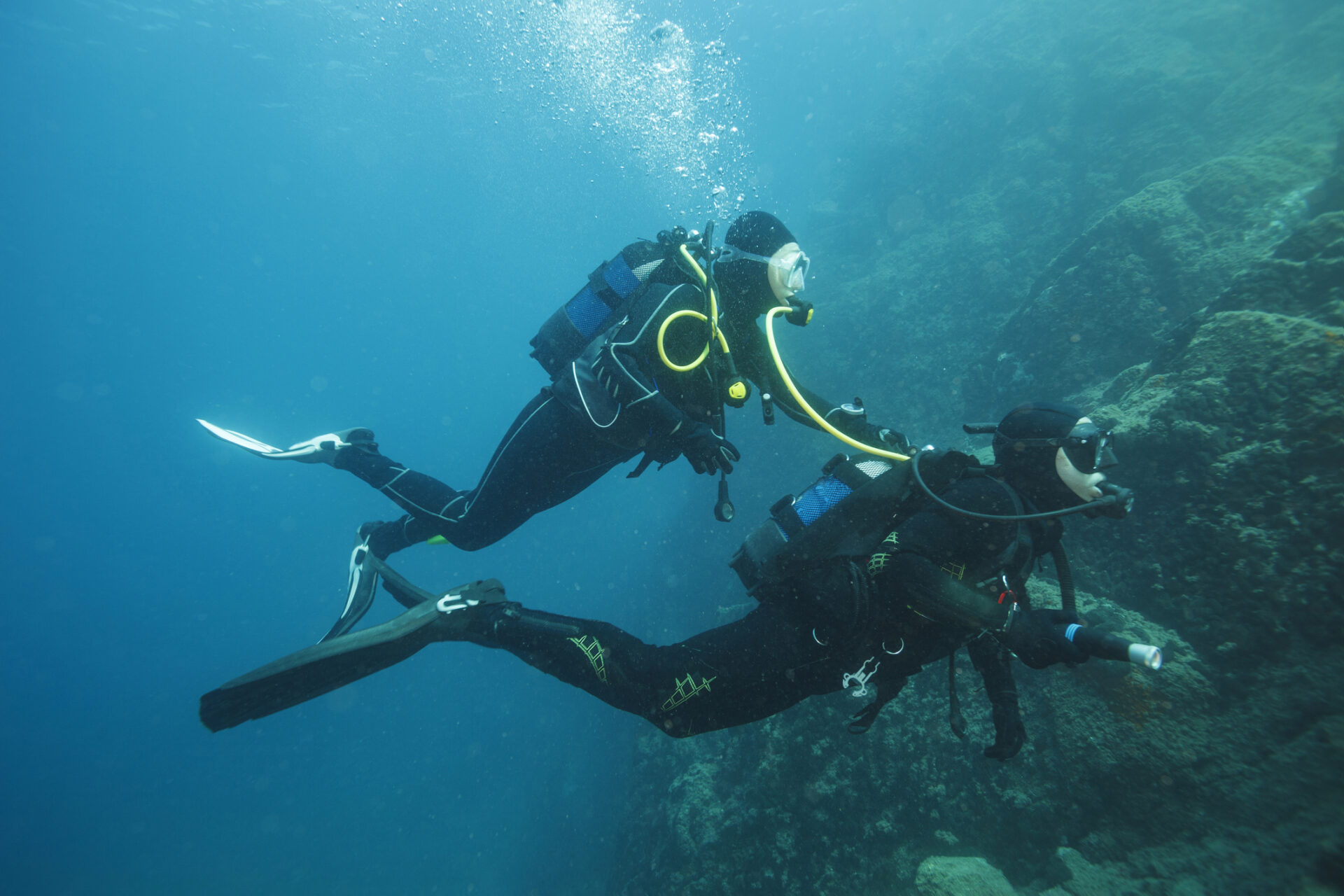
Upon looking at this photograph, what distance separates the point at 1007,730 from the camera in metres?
2.29

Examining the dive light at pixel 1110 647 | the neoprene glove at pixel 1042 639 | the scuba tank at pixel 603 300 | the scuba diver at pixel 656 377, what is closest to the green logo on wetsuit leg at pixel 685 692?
the scuba diver at pixel 656 377

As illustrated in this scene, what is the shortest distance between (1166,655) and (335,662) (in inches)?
208

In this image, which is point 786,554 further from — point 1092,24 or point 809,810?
point 1092,24

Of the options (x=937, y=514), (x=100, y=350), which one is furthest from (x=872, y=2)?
(x=100, y=350)

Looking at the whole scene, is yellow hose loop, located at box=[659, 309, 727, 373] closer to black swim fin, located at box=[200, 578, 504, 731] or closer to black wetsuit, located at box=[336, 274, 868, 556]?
black wetsuit, located at box=[336, 274, 868, 556]

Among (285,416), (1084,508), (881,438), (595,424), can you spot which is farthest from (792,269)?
(285,416)

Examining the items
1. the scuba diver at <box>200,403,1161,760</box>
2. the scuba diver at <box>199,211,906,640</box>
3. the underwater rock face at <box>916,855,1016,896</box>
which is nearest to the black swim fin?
the scuba diver at <box>200,403,1161,760</box>

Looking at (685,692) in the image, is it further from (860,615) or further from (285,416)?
(285,416)

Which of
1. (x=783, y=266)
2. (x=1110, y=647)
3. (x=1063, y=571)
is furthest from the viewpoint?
(x=783, y=266)

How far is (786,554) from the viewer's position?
243 centimetres

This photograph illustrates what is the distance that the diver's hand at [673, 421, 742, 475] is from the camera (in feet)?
8.80

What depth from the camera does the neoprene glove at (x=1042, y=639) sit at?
194 cm

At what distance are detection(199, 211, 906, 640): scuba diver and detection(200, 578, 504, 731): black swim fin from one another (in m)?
0.59

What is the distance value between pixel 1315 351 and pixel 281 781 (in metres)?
33.5
